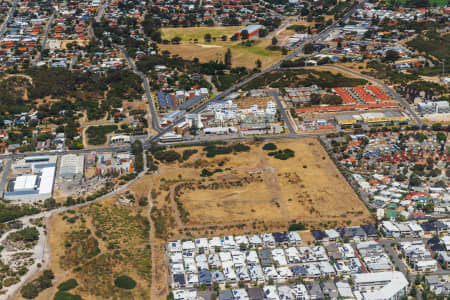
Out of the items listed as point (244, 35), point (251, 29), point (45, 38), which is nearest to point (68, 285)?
point (244, 35)

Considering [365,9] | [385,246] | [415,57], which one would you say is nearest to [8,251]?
[385,246]

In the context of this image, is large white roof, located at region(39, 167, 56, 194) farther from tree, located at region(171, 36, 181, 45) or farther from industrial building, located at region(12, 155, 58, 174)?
tree, located at region(171, 36, 181, 45)

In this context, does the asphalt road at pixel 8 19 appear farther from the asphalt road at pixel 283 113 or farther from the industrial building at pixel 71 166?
the asphalt road at pixel 283 113

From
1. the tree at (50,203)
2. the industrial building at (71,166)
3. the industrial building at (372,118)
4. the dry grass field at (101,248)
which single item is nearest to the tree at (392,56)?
the industrial building at (372,118)

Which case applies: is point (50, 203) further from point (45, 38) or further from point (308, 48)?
point (45, 38)

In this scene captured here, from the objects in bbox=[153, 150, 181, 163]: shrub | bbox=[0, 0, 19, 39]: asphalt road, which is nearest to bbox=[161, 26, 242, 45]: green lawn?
bbox=[0, 0, 19, 39]: asphalt road

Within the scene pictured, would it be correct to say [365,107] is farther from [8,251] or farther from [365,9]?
[365,9]
